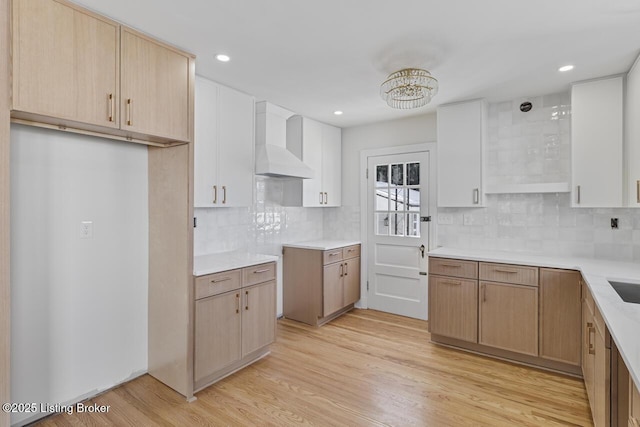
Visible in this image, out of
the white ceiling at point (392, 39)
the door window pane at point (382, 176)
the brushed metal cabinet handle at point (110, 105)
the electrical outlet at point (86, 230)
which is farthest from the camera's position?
the door window pane at point (382, 176)

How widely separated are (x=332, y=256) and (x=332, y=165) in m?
1.25

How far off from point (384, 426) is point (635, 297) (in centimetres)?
182

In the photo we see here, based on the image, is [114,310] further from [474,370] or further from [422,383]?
[474,370]

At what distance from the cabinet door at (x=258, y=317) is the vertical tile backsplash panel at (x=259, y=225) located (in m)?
0.70

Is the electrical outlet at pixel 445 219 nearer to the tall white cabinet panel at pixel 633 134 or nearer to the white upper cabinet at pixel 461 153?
the white upper cabinet at pixel 461 153

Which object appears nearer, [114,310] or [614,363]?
[614,363]

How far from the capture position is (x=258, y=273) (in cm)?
281

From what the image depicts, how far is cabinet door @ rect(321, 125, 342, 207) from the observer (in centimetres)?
423

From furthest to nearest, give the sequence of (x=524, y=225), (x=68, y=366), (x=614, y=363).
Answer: (x=524, y=225)
(x=68, y=366)
(x=614, y=363)

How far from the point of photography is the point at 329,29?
2.02 meters

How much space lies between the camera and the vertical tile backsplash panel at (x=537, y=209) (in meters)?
2.90

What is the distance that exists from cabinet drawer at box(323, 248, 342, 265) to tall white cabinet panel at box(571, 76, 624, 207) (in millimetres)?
2289

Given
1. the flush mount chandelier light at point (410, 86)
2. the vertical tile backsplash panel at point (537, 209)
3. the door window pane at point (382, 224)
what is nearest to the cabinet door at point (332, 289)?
the door window pane at point (382, 224)

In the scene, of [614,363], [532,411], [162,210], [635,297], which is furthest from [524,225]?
[162,210]
